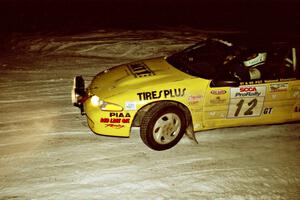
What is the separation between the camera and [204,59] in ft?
18.1

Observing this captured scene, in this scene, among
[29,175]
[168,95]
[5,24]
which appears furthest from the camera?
[5,24]

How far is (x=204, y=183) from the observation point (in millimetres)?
4105

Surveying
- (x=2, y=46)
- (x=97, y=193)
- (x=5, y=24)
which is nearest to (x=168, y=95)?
(x=97, y=193)

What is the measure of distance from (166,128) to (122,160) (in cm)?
75

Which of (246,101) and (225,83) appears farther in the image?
(246,101)

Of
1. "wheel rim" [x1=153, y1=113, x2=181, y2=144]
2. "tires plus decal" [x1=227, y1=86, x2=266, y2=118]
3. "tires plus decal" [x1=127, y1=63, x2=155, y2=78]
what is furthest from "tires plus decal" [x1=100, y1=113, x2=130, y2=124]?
"tires plus decal" [x1=227, y1=86, x2=266, y2=118]

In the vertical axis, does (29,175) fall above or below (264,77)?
below

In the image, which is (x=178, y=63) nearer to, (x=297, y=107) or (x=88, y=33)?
(x=297, y=107)

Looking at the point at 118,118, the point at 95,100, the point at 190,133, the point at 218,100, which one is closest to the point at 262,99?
the point at 218,100

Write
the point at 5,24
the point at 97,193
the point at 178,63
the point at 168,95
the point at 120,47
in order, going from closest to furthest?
the point at 97,193 < the point at 168,95 < the point at 178,63 < the point at 120,47 < the point at 5,24

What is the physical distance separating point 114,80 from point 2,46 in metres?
6.36

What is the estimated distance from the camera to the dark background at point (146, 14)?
12578mm

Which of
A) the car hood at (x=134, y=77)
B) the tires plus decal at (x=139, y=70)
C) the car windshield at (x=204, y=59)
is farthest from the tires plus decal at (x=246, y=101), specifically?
the tires plus decal at (x=139, y=70)

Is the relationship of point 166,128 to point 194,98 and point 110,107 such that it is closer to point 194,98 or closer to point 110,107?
point 194,98
